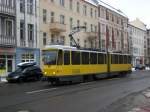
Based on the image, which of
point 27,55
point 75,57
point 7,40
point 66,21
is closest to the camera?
point 75,57

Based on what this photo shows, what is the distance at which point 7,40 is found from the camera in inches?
1651

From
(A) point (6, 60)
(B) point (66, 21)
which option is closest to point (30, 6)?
(A) point (6, 60)

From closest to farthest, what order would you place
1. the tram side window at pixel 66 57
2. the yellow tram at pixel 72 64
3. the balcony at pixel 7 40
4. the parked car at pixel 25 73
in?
the yellow tram at pixel 72 64, the tram side window at pixel 66 57, the parked car at pixel 25 73, the balcony at pixel 7 40

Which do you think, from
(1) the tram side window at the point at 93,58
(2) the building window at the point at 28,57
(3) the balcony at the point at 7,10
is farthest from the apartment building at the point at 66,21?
(1) the tram side window at the point at 93,58

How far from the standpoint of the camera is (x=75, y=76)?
29.2m

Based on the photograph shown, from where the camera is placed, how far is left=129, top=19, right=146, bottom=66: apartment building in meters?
103

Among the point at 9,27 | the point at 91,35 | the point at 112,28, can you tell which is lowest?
the point at 9,27

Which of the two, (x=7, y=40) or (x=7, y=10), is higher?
(x=7, y=10)

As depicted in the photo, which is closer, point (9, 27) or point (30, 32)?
point (9, 27)

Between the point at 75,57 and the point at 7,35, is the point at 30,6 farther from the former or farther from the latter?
the point at 75,57

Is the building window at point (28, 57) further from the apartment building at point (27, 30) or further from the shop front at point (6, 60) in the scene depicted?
the shop front at point (6, 60)

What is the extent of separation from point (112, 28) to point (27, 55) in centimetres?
3770

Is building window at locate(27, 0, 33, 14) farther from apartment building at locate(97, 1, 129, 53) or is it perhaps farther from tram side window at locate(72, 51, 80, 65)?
apartment building at locate(97, 1, 129, 53)

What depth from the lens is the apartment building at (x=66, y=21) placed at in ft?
167
